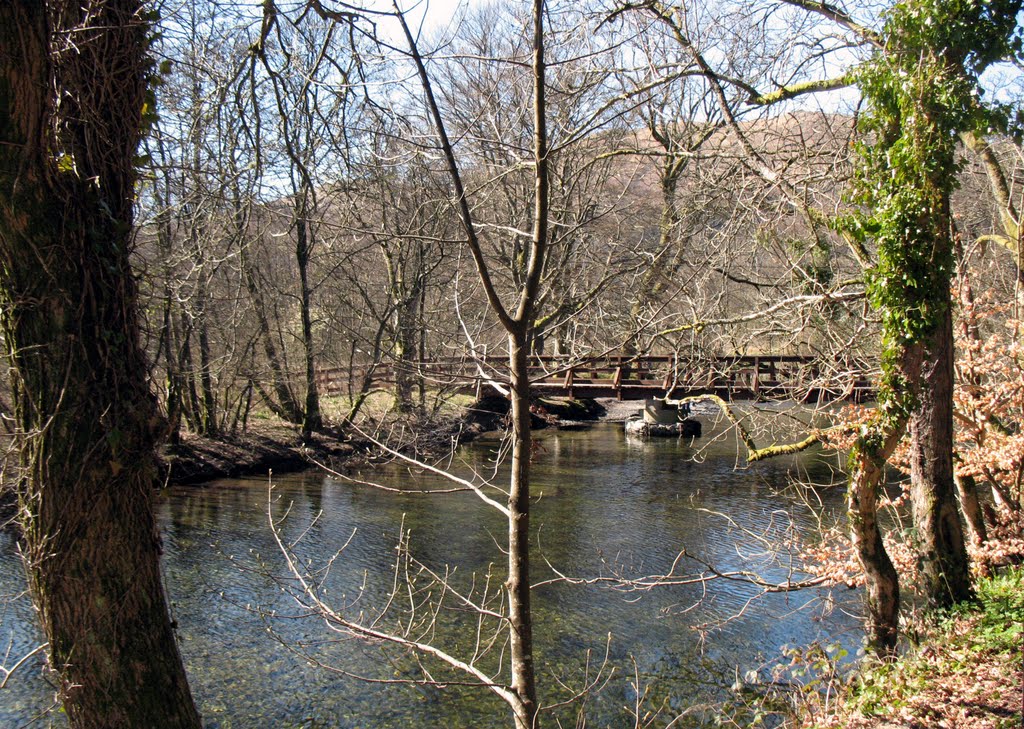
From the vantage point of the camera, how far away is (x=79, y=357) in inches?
151

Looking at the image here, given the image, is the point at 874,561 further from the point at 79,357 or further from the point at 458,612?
the point at 79,357

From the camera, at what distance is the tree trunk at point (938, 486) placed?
22.8 feet

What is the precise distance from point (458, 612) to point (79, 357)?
246 inches

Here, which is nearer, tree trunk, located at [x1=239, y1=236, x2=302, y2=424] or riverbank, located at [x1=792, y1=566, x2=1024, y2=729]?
riverbank, located at [x1=792, y1=566, x2=1024, y2=729]

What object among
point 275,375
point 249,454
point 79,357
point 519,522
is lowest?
point 249,454

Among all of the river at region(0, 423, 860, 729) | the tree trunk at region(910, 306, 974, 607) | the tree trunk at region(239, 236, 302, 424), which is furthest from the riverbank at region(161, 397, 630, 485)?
the tree trunk at region(910, 306, 974, 607)

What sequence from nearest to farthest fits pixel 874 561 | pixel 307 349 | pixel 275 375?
1. pixel 874 561
2. pixel 307 349
3. pixel 275 375

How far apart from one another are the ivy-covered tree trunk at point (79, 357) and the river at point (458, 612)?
588mm

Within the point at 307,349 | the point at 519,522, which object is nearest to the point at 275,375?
the point at 307,349

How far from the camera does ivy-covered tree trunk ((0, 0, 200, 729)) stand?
3.70 meters

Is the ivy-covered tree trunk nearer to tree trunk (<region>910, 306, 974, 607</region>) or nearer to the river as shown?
the river

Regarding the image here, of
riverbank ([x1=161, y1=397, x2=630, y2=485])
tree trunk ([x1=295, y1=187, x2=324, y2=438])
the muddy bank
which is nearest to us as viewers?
riverbank ([x1=161, y1=397, x2=630, y2=485])

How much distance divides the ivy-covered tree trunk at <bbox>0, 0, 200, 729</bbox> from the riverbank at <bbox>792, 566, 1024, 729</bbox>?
4.48 metres

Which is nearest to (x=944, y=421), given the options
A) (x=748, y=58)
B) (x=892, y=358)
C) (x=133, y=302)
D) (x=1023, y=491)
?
(x=892, y=358)
